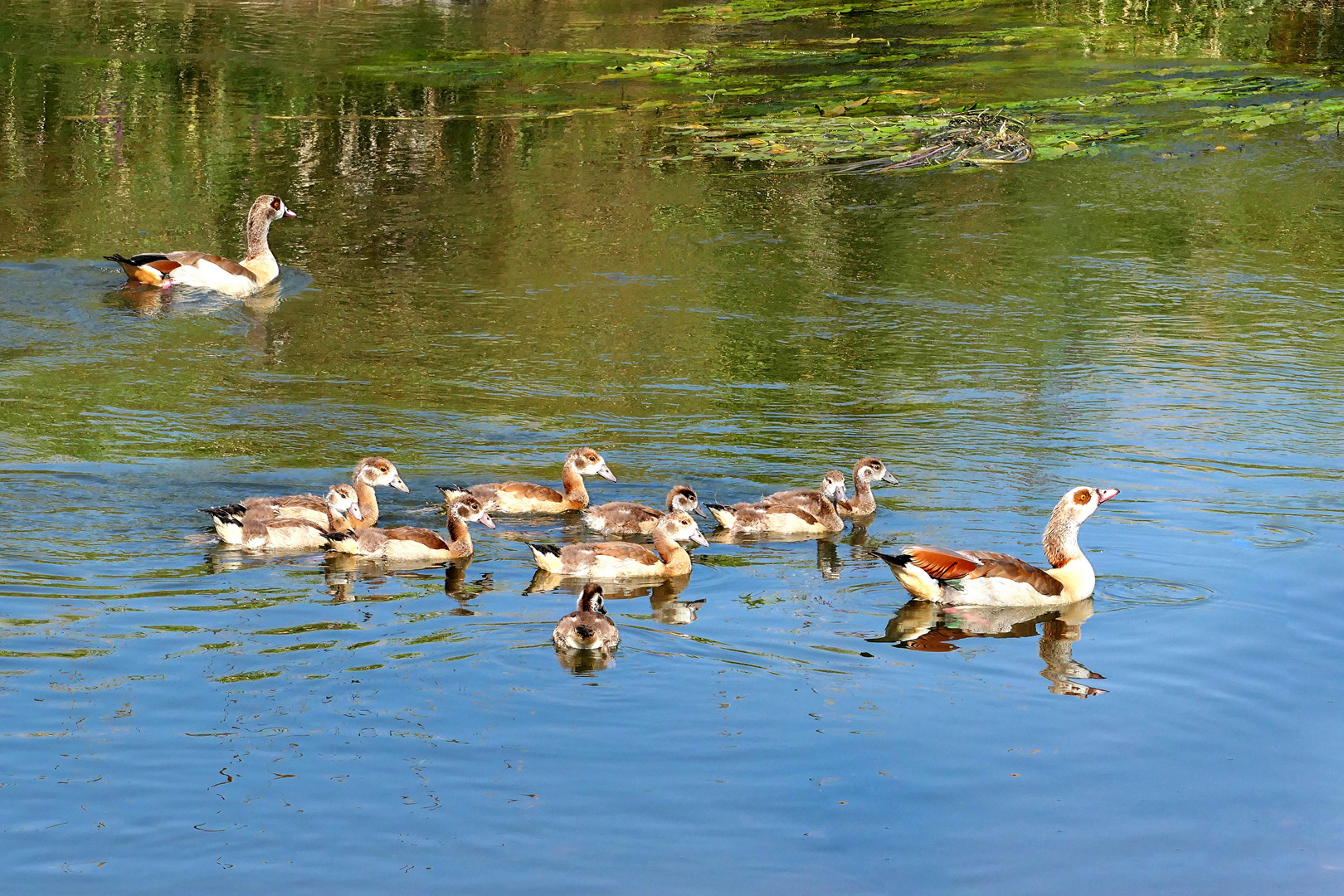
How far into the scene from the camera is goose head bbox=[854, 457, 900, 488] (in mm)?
12516

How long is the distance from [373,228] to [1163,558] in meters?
13.1

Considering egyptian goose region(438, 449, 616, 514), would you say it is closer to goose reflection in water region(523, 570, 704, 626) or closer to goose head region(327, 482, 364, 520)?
goose head region(327, 482, 364, 520)

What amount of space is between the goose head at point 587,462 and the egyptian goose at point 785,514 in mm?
966

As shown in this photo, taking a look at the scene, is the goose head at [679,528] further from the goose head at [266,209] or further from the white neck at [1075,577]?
the goose head at [266,209]

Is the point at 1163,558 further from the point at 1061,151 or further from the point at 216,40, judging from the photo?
the point at 216,40

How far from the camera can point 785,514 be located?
1212cm

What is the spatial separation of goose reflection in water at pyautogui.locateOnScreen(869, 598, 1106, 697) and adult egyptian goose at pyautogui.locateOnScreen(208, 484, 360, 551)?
4062 mm

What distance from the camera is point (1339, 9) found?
3522cm

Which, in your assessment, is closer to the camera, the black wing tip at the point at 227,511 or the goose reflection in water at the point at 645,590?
the goose reflection in water at the point at 645,590

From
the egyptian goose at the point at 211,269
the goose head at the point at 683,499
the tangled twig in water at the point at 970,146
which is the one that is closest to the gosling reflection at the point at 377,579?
the goose head at the point at 683,499

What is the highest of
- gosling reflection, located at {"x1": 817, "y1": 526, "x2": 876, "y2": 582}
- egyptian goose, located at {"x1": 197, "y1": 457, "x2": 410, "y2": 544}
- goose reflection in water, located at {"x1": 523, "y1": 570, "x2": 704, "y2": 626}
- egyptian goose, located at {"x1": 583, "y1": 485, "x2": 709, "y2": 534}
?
egyptian goose, located at {"x1": 197, "y1": 457, "x2": 410, "y2": 544}

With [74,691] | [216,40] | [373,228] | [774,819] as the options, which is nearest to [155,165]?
[373,228]

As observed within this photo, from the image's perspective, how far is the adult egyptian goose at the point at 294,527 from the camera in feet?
37.0

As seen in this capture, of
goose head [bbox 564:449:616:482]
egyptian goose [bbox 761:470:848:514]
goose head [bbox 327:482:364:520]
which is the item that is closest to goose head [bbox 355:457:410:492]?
goose head [bbox 327:482:364:520]
